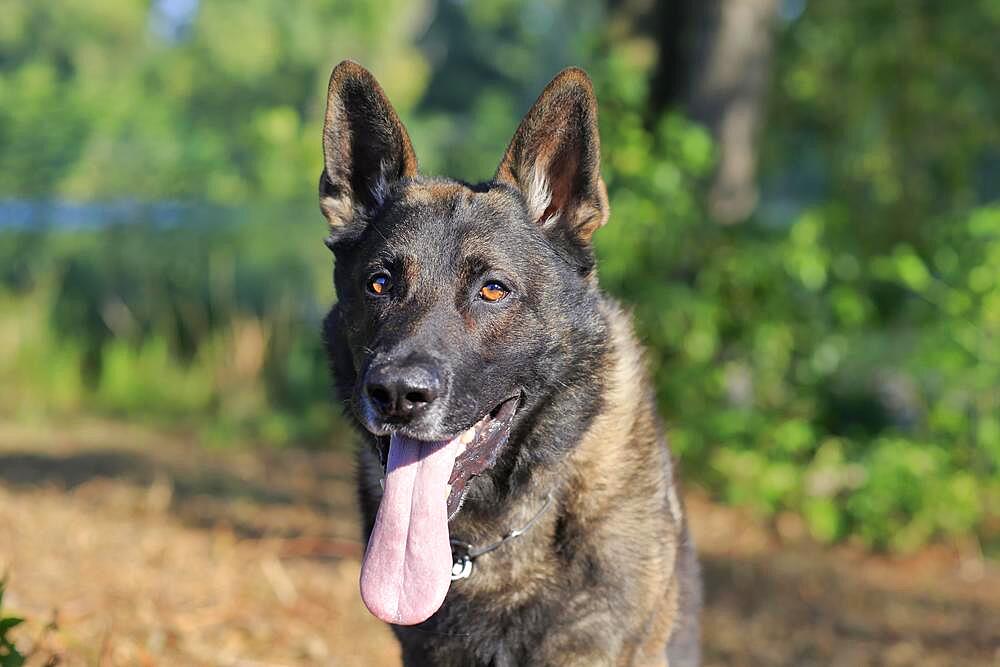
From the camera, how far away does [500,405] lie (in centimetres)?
300

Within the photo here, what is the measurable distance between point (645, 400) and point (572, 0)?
56.6 ft

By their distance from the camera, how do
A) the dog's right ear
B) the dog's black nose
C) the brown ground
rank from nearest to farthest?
the dog's black nose → the dog's right ear → the brown ground

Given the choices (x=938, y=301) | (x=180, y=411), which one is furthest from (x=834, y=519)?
(x=180, y=411)

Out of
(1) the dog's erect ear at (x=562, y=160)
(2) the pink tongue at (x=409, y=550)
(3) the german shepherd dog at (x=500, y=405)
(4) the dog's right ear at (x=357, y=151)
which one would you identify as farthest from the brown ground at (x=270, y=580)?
(1) the dog's erect ear at (x=562, y=160)

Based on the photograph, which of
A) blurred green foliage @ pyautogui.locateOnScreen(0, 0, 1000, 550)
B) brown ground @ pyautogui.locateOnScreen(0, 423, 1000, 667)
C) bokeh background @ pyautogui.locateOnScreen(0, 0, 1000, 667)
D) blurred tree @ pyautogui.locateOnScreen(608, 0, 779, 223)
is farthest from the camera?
blurred tree @ pyautogui.locateOnScreen(608, 0, 779, 223)

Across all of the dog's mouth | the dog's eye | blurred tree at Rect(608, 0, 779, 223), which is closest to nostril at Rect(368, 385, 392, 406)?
the dog's mouth

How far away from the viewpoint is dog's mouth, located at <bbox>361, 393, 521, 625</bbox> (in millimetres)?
2746

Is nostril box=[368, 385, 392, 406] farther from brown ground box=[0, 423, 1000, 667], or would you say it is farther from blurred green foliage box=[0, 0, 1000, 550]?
blurred green foliage box=[0, 0, 1000, 550]

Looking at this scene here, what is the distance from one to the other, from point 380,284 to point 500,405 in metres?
0.52

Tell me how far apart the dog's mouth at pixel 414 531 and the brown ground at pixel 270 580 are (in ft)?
3.39

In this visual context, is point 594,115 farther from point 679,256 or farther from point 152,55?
point 152,55

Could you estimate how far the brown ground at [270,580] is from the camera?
432 cm

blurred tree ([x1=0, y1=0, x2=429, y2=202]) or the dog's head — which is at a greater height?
the dog's head

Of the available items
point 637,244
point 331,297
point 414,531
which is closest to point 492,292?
point 414,531
